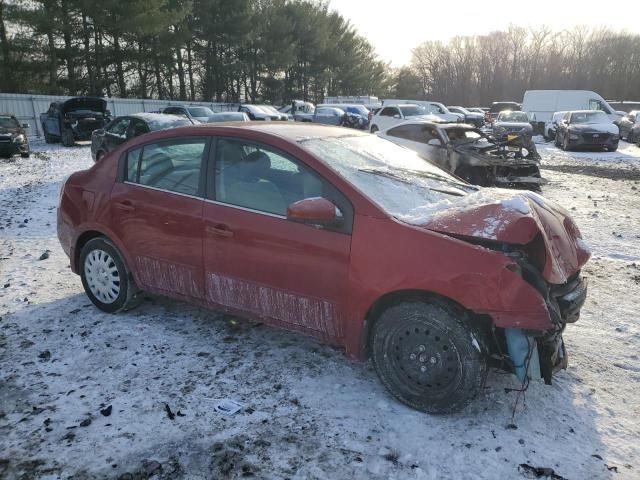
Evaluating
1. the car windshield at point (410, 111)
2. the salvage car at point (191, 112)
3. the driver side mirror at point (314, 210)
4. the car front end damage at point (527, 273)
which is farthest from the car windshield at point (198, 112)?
the car front end damage at point (527, 273)

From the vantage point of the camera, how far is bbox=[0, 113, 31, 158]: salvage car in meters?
15.7

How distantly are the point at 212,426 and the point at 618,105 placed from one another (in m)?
51.6

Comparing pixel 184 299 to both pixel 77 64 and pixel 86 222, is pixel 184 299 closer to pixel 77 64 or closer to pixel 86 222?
pixel 86 222

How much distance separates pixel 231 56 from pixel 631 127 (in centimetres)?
3148

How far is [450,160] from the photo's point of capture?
1048 cm

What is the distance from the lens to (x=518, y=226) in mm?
2893

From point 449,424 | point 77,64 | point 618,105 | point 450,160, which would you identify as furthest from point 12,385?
point 618,105

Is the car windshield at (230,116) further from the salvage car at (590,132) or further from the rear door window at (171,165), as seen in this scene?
the rear door window at (171,165)

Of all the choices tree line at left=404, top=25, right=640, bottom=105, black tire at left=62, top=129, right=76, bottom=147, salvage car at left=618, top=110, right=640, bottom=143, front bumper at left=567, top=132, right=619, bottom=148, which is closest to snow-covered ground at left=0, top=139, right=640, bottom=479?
front bumper at left=567, top=132, right=619, bottom=148

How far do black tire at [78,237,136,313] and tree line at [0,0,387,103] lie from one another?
92.2 ft

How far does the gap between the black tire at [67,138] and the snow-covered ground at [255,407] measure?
1719 cm

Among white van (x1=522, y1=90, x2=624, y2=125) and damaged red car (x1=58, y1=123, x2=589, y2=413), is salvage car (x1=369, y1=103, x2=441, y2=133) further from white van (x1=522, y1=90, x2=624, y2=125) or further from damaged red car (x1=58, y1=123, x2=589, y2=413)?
damaged red car (x1=58, y1=123, x2=589, y2=413)

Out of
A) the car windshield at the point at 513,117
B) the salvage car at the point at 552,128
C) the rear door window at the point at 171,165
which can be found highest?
the rear door window at the point at 171,165

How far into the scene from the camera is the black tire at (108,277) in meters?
4.29
